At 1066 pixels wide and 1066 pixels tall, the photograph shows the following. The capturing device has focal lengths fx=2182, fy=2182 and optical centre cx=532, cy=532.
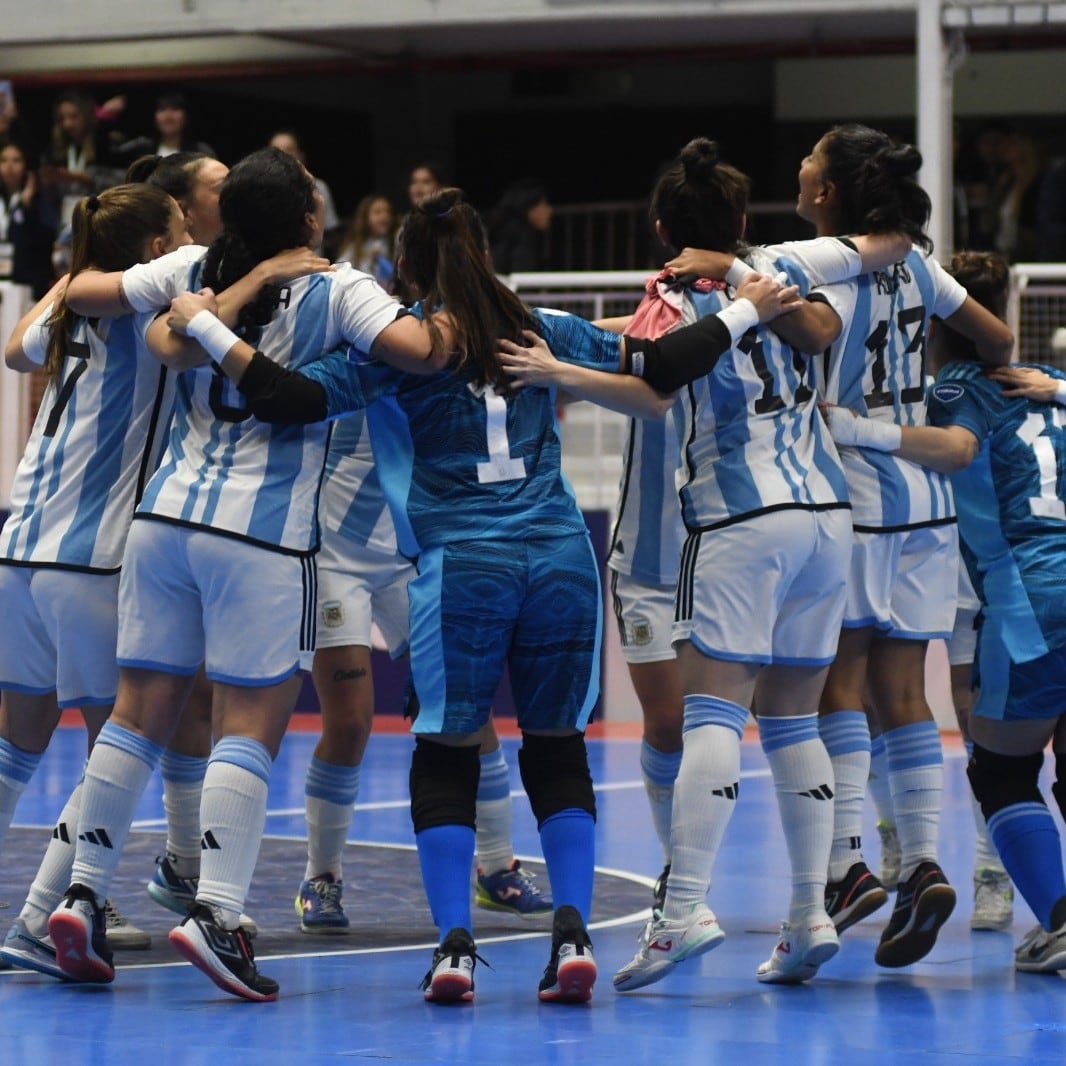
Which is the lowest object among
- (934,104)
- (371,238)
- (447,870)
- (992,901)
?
(992,901)

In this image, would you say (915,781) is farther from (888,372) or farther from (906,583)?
(888,372)

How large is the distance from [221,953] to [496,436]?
4.46 feet

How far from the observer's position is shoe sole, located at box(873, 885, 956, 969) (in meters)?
5.44

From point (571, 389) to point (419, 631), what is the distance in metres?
0.68

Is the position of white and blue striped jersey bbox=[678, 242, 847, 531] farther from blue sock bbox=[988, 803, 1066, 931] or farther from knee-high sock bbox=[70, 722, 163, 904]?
knee-high sock bbox=[70, 722, 163, 904]

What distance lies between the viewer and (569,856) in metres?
5.13

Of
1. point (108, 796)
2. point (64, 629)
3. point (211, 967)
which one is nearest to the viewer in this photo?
point (211, 967)

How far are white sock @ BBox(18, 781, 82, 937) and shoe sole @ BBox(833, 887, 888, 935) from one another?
1975mm

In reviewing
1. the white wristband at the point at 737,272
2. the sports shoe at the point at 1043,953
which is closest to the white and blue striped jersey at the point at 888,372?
the white wristband at the point at 737,272

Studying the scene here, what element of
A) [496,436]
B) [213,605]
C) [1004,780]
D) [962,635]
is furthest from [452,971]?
[962,635]

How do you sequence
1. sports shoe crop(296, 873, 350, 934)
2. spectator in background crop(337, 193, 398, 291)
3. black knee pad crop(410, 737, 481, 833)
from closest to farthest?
black knee pad crop(410, 737, 481, 833) < sports shoe crop(296, 873, 350, 934) < spectator in background crop(337, 193, 398, 291)

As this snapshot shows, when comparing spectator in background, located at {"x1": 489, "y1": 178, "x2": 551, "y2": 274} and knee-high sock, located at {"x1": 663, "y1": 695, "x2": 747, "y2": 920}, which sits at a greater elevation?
spectator in background, located at {"x1": 489, "y1": 178, "x2": 551, "y2": 274}

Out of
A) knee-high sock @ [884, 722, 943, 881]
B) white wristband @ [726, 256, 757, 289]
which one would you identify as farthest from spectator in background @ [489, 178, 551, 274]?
white wristband @ [726, 256, 757, 289]

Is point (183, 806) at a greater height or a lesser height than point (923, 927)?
greater
